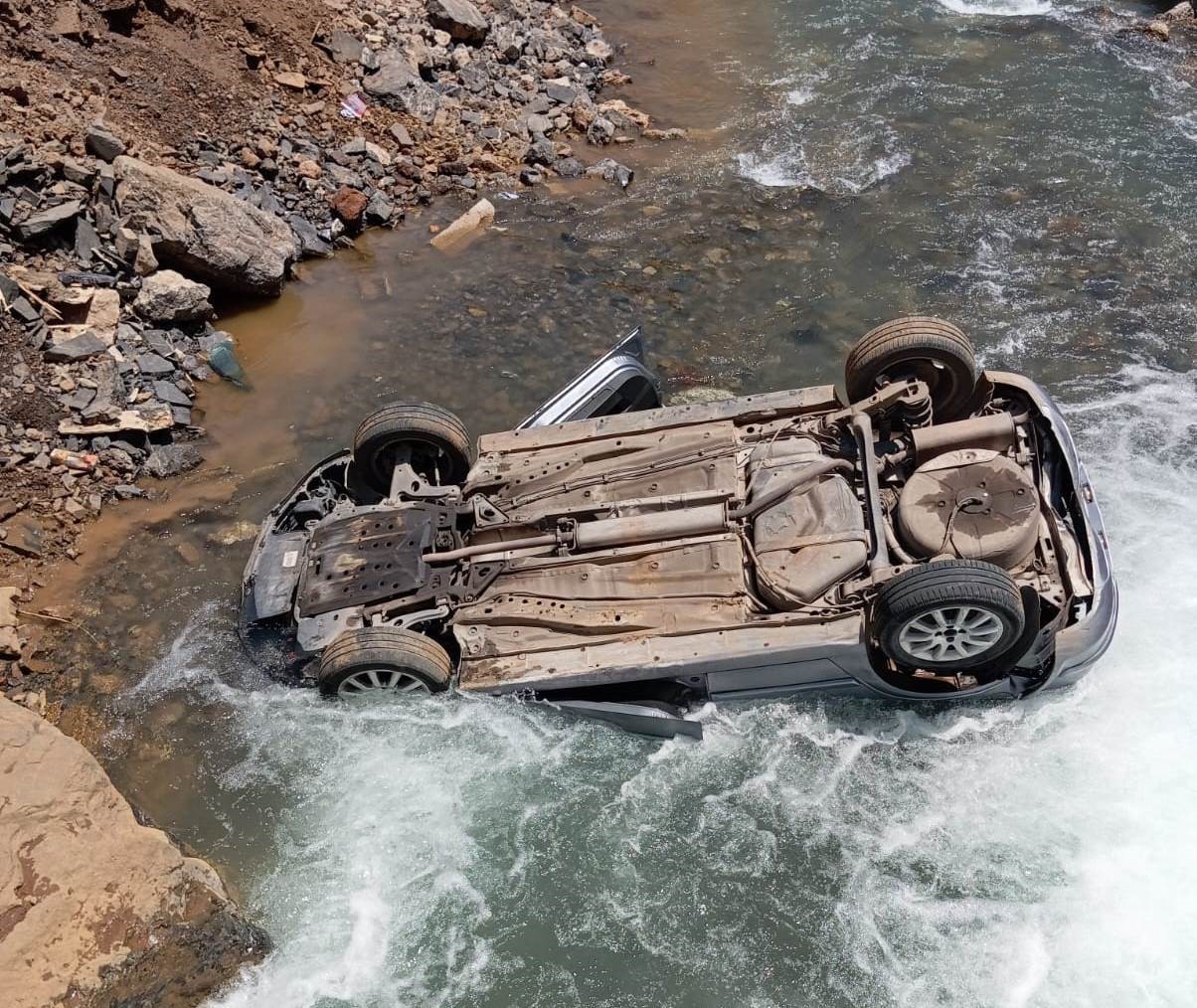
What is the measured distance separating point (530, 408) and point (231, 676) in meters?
3.92

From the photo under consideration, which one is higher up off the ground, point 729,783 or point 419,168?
point 419,168

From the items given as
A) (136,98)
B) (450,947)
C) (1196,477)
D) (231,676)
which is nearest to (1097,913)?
(450,947)

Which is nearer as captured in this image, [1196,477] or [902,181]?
[1196,477]

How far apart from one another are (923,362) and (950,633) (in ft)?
7.69

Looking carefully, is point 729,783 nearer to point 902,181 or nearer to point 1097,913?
point 1097,913

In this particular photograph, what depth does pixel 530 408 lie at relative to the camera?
10094 mm

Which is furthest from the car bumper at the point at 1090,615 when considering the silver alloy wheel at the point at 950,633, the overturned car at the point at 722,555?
the silver alloy wheel at the point at 950,633

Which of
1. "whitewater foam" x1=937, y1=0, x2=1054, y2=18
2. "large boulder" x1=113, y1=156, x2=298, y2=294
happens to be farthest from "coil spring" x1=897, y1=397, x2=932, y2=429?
"whitewater foam" x1=937, y1=0, x2=1054, y2=18

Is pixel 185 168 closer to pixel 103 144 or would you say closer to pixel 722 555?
pixel 103 144

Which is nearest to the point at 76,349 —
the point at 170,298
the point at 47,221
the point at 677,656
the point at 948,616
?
the point at 170,298

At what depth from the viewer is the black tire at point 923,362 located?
23.9 ft

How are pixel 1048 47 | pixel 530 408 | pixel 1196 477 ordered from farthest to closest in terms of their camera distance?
pixel 1048 47 < pixel 530 408 < pixel 1196 477

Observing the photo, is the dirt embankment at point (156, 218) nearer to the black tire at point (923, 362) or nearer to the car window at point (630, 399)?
the car window at point (630, 399)

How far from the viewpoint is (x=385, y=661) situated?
6469mm
